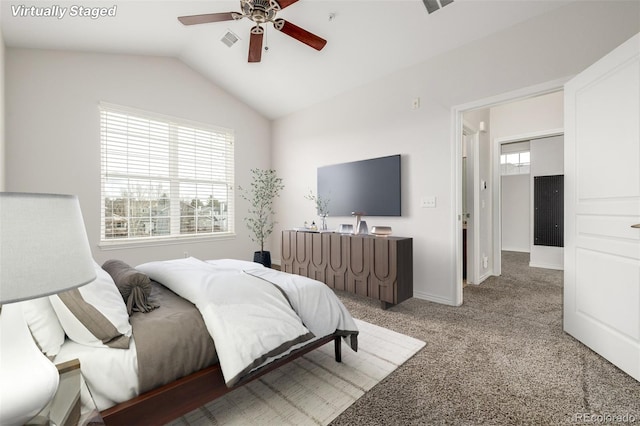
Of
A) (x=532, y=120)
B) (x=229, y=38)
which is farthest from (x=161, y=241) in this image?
(x=532, y=120)

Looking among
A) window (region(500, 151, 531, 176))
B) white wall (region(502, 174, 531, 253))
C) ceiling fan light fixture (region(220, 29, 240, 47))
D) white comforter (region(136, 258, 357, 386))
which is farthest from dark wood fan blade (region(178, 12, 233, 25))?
white wall (region(502, 174, 531, 253))

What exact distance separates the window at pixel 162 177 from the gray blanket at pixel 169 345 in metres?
3.01

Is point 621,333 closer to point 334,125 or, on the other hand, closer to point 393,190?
point 393,190

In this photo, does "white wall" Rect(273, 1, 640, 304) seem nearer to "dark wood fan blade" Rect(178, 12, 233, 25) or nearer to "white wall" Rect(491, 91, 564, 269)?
"white wall" Rect(491, 91, 564, 269)

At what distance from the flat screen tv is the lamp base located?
320cm

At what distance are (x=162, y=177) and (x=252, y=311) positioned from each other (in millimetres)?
3482

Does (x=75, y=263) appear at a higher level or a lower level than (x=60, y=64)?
lower

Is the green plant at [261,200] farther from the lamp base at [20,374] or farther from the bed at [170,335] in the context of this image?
the lamp base at [20,374]

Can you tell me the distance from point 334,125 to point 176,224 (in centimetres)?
281

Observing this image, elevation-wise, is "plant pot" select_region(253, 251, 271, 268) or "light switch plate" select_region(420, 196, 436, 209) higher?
"light switch plate" select_region(420, 196, 436, 209)

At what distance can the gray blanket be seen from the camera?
1152 millimetres

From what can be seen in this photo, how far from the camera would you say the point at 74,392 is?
2.87ft

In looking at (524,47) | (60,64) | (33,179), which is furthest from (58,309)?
(524,47)

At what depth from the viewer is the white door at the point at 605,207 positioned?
1.78 meters
